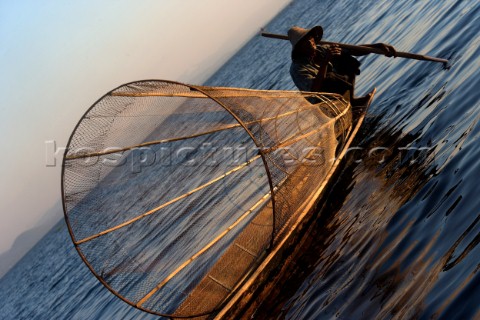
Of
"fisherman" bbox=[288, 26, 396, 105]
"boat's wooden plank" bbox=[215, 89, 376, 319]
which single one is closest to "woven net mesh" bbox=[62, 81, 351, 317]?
"boat's wooden plank" bbox=[215, 89, 376, 319]

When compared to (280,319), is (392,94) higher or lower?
higher

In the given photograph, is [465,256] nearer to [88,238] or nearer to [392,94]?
[88,238]

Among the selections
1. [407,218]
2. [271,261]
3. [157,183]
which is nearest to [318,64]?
[157,183]

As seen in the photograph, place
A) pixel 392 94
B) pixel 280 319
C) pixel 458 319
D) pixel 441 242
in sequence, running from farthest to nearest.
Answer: pixel 392 94, pixel 280 319, pixel 441 242, pixel 458 319

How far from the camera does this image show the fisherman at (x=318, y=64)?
1109cm

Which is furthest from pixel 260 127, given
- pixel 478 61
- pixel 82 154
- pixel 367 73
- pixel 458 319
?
pixel 367 73

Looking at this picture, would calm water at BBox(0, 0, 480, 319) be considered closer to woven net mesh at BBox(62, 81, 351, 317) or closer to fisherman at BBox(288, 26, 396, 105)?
woven net mesh at BBox(62, 81, 351, 317)

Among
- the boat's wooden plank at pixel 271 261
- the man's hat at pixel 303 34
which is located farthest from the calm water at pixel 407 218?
the man's hat at pixel 303 34

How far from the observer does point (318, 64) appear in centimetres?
1223

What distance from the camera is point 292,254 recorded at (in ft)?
28.9

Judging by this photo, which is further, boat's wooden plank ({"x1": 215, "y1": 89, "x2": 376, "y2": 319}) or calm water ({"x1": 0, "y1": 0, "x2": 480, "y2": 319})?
boat's wooden plank ({"x1": 215, "y1": 89, "x2": 376, "y2": 319})

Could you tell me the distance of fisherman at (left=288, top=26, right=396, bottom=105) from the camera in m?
11.1

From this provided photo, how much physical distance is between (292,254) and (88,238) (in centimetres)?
344

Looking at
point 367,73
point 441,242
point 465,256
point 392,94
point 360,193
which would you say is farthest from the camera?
point 367,73
